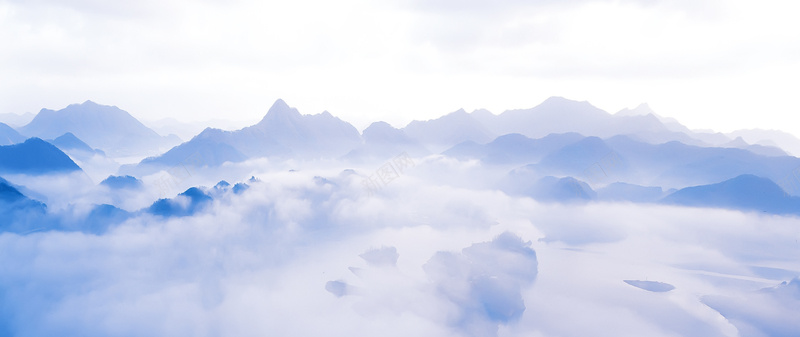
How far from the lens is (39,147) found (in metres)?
135

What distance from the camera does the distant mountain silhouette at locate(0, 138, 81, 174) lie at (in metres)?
130

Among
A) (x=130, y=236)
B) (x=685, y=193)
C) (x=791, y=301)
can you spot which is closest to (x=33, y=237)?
(x=130, y=236)

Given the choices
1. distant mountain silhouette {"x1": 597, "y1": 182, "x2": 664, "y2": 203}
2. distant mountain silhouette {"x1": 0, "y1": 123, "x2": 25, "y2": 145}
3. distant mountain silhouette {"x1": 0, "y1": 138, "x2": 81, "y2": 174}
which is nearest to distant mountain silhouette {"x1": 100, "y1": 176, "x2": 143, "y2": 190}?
distant mountain silhouette {"x1": 0, "y1": 138, "x2": 81, "y2": 174}

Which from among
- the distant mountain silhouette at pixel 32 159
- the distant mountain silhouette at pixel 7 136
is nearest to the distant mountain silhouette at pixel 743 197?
the distant mountain silhouette at pixel 32 159

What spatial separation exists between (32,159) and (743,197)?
23185 cm

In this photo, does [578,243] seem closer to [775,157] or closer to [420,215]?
[420,215]

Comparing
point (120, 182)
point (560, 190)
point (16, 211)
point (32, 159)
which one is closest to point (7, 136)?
point (32, 159)

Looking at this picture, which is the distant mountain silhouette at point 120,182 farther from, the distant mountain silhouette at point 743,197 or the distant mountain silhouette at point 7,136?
the distant mountain silhouette at point 743,197

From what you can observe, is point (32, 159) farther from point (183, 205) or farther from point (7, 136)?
point (7, 136)

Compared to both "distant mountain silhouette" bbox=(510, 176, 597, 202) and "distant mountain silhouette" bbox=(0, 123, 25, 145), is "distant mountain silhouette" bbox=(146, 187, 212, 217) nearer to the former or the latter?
"distant mountain silhouette" bbox=(0, 123, 25, 145)

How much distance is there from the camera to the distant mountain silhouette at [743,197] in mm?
141500

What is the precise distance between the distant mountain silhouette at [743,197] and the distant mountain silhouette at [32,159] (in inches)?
8372

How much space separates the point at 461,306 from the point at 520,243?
26.0 metres

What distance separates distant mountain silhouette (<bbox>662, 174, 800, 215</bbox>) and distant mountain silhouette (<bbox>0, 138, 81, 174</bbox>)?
698 ft
